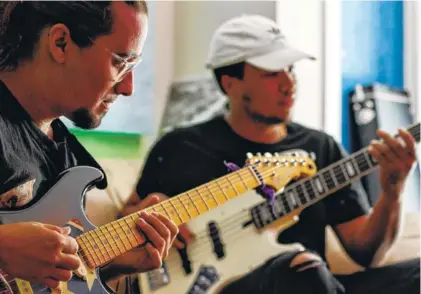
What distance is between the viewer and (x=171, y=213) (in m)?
1.14

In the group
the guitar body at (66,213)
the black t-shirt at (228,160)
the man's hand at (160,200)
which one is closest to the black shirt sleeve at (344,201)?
the black t-shirt at (228,160)

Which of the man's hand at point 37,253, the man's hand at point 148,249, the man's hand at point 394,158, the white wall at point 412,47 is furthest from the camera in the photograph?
the white wall at point 412,47

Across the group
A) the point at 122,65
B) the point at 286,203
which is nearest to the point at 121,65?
the point at 122,65

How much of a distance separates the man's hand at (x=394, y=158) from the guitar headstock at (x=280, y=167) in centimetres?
17

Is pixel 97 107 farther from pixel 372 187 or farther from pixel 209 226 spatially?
pixel 372 187

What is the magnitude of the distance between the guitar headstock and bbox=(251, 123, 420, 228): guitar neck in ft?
0.06

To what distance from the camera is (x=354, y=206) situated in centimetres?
140

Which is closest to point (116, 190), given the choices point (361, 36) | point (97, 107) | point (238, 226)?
point (97, 107)

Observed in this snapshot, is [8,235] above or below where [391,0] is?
below

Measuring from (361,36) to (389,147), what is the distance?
29cm

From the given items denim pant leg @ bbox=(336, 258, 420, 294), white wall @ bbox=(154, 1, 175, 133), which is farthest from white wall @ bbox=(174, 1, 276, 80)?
denim pant leg @ bbox=(336, 258, 420, 294)

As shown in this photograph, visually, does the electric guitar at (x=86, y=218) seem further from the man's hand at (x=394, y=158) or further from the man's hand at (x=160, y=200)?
the man's hand at (x=394, y=158)

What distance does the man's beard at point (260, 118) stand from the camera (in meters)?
1.32

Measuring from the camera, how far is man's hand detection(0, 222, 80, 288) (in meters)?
0.97
